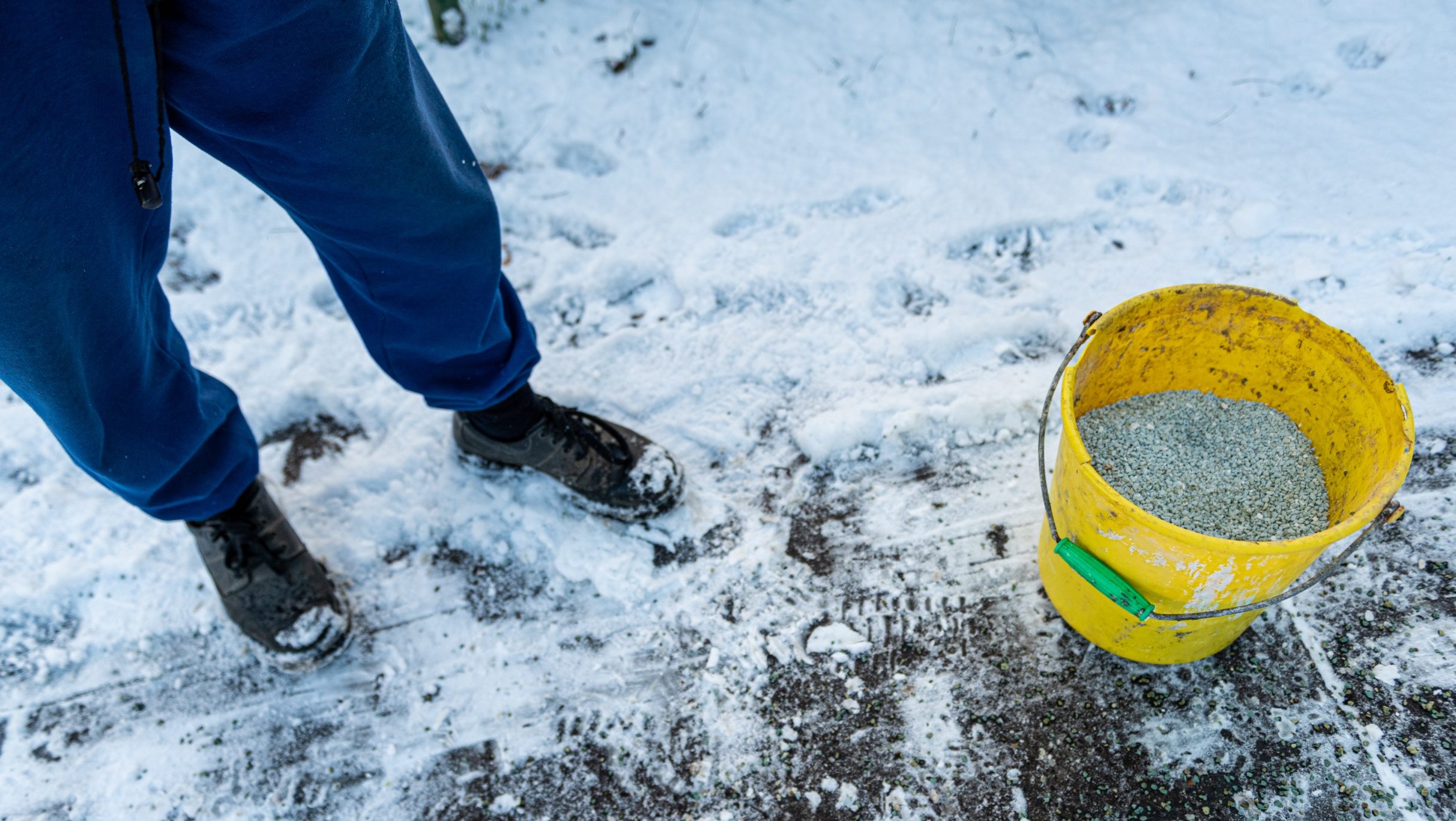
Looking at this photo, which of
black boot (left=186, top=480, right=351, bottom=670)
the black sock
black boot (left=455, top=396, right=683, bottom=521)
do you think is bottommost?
black boot (left=186, top=480, right=351, bottom=670)

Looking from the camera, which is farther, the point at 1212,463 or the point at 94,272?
the point at 1212,463

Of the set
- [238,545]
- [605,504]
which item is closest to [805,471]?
[605,504]

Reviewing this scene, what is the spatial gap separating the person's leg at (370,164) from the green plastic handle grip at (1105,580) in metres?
1.18

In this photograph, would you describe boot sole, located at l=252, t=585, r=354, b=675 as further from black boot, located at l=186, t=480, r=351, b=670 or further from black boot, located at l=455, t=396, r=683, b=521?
black boot, located at l=455, t=396, r=683, b=521

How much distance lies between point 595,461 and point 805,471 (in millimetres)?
511

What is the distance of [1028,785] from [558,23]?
2.87 meters

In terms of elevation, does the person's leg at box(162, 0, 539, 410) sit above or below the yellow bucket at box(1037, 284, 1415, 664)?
above

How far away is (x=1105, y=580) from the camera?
4.63 ft

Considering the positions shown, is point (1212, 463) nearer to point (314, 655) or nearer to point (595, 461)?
point (595, 461)

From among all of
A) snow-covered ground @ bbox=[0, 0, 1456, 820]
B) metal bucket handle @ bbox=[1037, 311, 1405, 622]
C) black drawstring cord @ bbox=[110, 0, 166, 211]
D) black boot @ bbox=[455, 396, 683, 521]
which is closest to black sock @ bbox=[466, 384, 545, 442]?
black boot @ bbox=[455, 396, 683, 521]

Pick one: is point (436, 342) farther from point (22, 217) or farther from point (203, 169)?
point (203, 169)

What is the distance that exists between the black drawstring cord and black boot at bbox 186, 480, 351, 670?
0.87 meters

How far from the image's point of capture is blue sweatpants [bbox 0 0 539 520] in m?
1.04

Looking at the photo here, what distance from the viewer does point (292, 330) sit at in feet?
7.65
